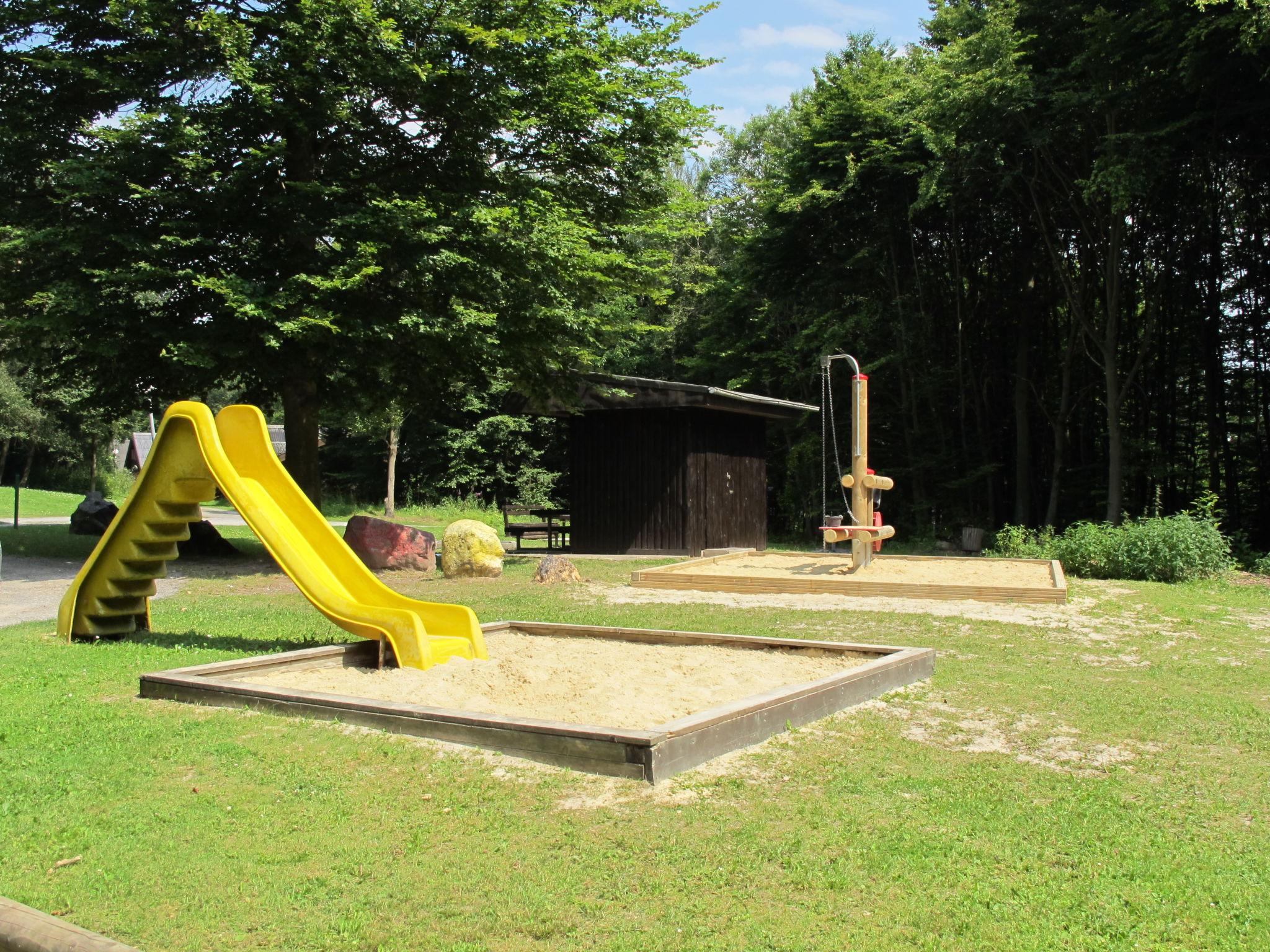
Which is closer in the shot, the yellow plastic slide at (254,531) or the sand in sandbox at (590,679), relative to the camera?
the sand in sandbox at (590,679)

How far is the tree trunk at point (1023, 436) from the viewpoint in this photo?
23.0m

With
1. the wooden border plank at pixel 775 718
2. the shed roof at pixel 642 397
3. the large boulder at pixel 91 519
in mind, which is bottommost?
the wooden border plank at pixel 775 718

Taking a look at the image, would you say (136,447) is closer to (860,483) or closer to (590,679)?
(860,483)

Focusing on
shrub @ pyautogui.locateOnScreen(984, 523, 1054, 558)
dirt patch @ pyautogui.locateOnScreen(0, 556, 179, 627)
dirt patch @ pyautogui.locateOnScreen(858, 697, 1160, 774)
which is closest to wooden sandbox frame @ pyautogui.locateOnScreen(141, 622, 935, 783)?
dirt patch @ pyautogui.locateOnScreen(858, 697, 1160, 774)

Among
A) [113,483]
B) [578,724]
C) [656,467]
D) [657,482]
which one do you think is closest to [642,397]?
[656,467]

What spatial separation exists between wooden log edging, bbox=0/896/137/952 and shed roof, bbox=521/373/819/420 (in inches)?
596

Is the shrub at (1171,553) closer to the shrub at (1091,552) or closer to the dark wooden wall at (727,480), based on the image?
the shrub at (1091,552)

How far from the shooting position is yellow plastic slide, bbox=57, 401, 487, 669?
7.00 meters

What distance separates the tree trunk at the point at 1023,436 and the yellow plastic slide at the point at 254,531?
60.4 feet

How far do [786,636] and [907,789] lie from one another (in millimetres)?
4393

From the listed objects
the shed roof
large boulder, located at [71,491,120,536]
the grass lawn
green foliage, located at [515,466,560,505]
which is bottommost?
the grass lawn

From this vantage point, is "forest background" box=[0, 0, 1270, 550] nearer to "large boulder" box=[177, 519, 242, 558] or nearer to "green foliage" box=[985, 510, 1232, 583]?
"large boulder" box=[177, 519, 242, 558]

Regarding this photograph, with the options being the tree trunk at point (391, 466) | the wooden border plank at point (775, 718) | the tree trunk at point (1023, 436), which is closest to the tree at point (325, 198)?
the wooden border plank at point (775, 718)

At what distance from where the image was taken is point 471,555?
1466 cm
